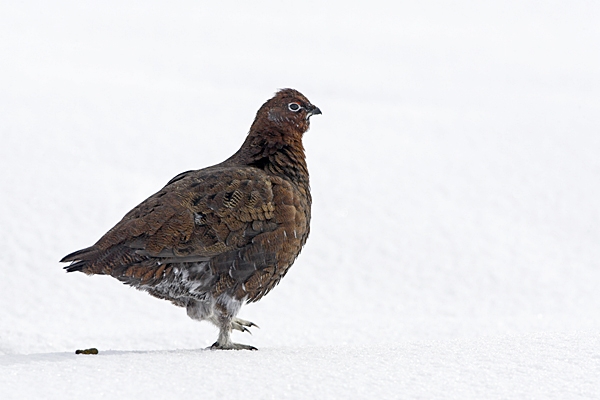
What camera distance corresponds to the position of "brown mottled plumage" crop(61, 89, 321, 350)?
446 centimetres

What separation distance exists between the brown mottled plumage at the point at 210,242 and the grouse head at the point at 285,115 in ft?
1.59

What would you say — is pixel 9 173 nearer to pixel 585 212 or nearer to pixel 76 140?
pixel 76 140

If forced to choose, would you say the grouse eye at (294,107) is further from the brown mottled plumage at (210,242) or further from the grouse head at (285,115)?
the brown mottled plumage at (210,242)

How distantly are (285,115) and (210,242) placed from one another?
1289 mm

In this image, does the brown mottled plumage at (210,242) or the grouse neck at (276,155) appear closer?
the brown mottled plumage at (210,242)

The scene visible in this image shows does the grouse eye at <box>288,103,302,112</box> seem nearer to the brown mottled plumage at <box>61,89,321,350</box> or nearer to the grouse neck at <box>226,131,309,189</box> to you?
the grouse neck at <box>226,131,309,189</box>

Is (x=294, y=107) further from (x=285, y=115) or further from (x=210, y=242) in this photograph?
(x=210, y=242)

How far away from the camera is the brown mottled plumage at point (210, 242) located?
4.46 m

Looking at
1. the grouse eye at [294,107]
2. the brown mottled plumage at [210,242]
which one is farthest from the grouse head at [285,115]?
the brown mottled plumage at [210,242]

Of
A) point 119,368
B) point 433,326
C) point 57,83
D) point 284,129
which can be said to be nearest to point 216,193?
point 284,129

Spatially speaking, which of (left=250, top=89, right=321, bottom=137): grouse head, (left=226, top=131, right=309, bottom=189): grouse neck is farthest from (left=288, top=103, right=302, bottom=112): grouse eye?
(left=226, top=131, right=309, bottom=189): grouse neck

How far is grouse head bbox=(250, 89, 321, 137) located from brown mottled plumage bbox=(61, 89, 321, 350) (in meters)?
0.49

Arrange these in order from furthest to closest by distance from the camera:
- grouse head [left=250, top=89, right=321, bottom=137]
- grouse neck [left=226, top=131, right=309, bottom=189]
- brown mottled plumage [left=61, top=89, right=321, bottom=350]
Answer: grouse head [left=250, top=89, right=321, bottom=137] < grouse neck [left=226, top=131, right=309, bottom=189] < brown mottled plumage [left=61, top=89, right=321, bottom=350]

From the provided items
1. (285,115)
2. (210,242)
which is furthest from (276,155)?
(210,242)
